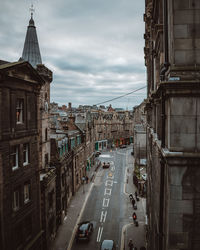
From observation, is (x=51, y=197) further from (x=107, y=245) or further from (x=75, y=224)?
(x=107, y=245)

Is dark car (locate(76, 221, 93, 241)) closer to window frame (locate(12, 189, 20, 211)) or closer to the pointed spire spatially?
window frame (locate(12, 189, 20, 211))

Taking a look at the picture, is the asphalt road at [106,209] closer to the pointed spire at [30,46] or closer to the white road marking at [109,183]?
the white road marking at [109,183]

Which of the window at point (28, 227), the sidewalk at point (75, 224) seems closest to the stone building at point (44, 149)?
the sidewalk at point (75, 224)

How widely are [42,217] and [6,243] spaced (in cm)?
709

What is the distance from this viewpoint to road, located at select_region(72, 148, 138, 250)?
949 inches

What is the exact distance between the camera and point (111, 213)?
3034cm

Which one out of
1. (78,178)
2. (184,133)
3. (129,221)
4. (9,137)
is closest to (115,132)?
(78,178)

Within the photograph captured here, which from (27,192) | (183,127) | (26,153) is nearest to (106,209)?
(27,192)

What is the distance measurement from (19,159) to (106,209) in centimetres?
1973

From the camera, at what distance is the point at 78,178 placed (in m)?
42.2

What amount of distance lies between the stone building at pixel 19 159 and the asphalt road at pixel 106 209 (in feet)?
24.8

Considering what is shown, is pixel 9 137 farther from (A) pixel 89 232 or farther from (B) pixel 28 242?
(A) pixel 89 232

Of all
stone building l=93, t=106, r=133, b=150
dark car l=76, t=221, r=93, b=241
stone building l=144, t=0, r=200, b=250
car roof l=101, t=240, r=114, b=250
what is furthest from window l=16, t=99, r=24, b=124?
stone building l=93, t=106, r=133, b=150

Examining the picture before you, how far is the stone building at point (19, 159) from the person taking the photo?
1464cm
